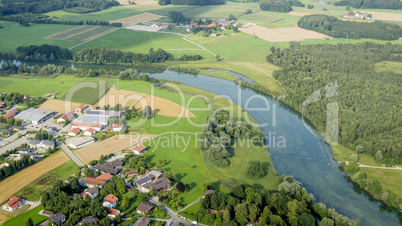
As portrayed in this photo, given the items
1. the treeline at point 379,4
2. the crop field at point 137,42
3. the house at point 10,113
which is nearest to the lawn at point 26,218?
the house at point 10,113

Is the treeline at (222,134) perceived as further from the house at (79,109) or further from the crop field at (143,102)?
A: the house at (79,109)

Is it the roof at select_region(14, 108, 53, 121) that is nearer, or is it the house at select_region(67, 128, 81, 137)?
the house at select_region(67, 128, 81, 137)

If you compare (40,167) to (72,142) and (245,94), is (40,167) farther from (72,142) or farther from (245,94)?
(245,94)

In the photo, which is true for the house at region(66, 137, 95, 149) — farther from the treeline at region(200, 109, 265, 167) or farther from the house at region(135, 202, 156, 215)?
the house at region(135, 202, 156, 215)

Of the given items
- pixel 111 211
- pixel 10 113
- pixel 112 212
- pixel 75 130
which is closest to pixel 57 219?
pixel 111 211

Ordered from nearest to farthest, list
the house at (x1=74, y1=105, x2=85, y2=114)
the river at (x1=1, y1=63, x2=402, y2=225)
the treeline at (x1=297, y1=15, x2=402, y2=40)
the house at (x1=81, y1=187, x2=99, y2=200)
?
1. the house at (x1=81, y1=187, x2=99, y2=200)
2. the river at (x1=1, y1=63, x2=402, y2=225)
3. the house at (x1=74, y1=105, x2=85, y2=114)
4. the treeline at (x1=297, y1=15, x2=402, y2=40)

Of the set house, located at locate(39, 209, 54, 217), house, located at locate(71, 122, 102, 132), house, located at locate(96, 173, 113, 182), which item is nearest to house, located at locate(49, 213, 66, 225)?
house, located at locate(39, 209, 54, 217)
